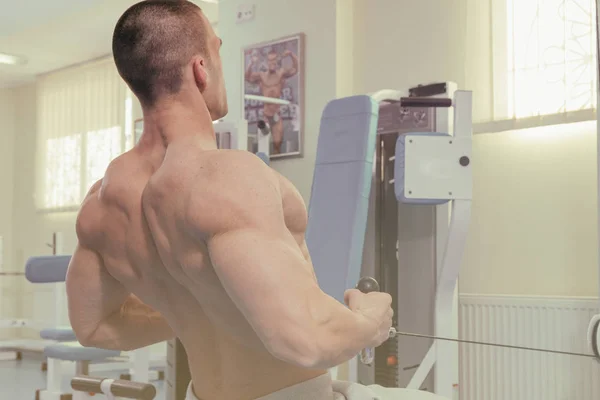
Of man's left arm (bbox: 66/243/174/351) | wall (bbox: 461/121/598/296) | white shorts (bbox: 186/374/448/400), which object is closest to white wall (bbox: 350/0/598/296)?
wall (bbox: 461/121/598/296)

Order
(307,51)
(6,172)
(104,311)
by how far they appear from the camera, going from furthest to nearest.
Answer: (6,172) < (307,51) < (104,311)

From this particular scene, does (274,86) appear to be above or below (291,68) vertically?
below

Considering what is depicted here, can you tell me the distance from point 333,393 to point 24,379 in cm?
563

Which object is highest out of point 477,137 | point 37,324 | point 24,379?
point 477,137

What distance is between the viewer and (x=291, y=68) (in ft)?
16.7

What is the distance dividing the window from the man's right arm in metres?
3.18

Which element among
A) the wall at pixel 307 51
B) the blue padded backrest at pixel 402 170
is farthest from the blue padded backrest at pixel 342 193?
the wall at pixel 307 51

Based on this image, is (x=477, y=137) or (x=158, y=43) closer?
(x=158, y=43)

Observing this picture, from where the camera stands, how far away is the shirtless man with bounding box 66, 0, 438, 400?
895mm

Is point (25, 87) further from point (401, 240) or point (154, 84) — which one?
point (154, 84)

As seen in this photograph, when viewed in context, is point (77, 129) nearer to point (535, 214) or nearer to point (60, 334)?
point (60, 334)

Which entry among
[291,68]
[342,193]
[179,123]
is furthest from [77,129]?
[179,123]

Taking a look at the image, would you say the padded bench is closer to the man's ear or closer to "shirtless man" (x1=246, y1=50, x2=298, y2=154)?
"shirtless man" (x1=246, y1=50, x2=298, y2=154)

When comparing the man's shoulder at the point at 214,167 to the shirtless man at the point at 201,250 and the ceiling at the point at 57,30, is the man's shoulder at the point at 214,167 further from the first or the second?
the ceiling at the point at 57,30
